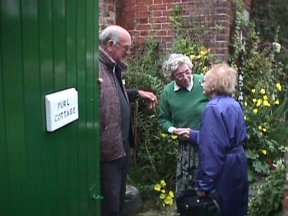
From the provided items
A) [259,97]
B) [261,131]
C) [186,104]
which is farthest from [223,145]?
[259,97]

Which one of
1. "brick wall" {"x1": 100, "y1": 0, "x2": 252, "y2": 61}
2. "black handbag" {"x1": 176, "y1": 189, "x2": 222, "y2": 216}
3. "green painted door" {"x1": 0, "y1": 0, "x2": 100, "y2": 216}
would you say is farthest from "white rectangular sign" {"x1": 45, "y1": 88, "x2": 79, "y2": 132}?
"brick wall" {"x1": 100, "y1": 0, "x2": 252, "y2": 61}

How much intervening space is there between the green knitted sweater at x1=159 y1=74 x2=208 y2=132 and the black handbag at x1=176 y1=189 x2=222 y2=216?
0.62 m

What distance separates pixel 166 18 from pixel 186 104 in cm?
244

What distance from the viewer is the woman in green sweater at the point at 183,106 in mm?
3520

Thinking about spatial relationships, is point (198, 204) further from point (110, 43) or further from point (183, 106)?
point (110, 43)

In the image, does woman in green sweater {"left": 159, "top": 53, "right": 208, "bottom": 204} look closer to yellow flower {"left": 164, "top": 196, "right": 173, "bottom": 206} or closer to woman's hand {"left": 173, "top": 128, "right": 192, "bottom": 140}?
woman's hand {"left": 173, "top": 128, "right": 192, "bottom": 140}

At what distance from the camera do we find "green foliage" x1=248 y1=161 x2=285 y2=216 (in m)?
2.87

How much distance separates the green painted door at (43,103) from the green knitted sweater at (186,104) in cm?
121

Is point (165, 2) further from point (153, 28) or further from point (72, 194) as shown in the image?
point (72, 194)

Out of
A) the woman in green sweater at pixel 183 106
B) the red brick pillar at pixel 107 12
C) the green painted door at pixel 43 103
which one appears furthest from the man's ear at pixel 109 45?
the red brick pillar at pixel 107 12

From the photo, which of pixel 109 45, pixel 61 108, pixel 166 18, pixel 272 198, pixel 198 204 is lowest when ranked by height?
pixel 198 204

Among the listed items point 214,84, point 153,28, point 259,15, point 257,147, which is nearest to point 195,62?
point 153,28

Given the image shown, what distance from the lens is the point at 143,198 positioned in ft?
15.4

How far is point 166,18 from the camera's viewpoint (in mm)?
5664
